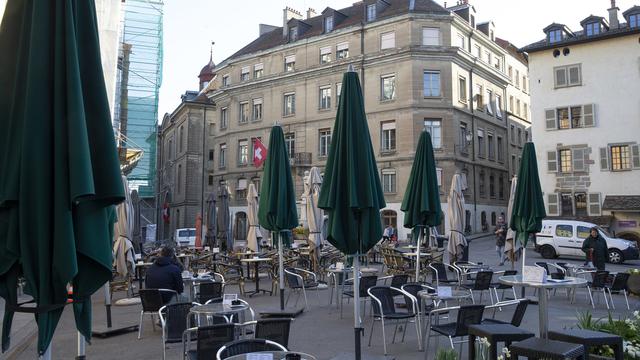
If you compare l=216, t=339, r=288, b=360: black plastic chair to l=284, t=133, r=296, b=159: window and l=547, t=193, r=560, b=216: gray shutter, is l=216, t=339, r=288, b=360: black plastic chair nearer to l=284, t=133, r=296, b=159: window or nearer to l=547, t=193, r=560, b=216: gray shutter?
l=547, t=193, r=560, b=216: gray shutter

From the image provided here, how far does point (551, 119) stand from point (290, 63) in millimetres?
19799

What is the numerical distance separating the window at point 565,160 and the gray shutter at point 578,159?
29cm

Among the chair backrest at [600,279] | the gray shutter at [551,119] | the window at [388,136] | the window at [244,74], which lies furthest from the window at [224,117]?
the chair backrest at [600,279]

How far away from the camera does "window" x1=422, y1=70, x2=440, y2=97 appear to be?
34.9m

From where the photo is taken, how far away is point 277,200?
942cm

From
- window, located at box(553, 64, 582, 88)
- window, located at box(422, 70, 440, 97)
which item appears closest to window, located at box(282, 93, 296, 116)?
window, located at box(422, 70, 440, 97)

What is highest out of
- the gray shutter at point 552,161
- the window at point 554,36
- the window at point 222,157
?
the window at point 554,36

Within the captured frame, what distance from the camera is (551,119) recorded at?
30.3 m

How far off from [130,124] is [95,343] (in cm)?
3135

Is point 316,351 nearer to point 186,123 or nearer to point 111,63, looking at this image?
point 111,63

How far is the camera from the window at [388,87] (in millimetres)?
35750

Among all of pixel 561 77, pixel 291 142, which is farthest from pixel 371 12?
pixel 561 77

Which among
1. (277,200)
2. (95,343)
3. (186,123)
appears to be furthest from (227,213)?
(186,123)

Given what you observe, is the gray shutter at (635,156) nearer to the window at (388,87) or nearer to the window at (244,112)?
the window at (388,87)
